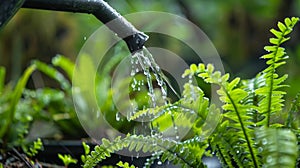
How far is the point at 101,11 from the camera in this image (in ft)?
2.04

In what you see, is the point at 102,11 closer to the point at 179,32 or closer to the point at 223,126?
the point at 223,126

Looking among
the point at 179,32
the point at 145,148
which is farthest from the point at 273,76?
the point at 179,32

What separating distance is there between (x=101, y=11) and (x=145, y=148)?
0.65 feet

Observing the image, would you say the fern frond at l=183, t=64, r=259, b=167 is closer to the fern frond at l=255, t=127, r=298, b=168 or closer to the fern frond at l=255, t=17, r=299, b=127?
the fern frond at l=255, t=17, r=299, b=127

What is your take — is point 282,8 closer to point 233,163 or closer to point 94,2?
point 233,163

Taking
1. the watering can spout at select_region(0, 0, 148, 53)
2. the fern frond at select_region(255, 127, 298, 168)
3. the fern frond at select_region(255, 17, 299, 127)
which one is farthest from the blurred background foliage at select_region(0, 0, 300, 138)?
the fern frond at select_region(255, 127, 298, 168)

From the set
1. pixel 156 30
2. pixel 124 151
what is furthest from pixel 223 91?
pixel 156 30

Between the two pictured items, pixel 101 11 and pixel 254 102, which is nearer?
pixel 101 11

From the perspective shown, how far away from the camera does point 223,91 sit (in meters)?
0.65

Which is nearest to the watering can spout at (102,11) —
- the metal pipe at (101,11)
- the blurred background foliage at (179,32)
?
the metal pipe at (101,11)

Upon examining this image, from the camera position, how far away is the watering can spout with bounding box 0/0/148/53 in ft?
1.89

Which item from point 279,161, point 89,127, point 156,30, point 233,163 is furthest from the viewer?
point 156,30

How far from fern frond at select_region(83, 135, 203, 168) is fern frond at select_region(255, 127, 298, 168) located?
0.61 ft

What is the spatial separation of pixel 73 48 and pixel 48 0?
5.43ft
